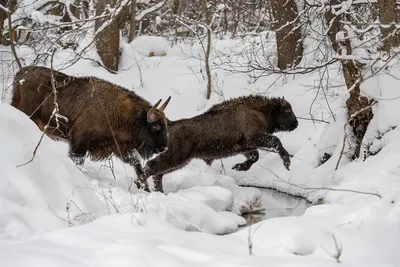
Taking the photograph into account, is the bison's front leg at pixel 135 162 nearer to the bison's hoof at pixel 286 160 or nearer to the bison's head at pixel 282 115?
the bison's hoof at pixel 286 160

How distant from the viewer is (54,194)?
5.88 m

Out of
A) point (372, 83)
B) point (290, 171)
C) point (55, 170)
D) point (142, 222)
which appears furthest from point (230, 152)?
point (142, 222)

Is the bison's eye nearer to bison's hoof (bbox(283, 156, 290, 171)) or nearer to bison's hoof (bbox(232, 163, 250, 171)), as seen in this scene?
bison's hoof (bbox(232, 163, 250, 171))

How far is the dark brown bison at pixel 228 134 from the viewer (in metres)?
9.91

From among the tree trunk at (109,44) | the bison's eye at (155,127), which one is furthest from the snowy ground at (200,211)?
the tree trunk at (109,44)

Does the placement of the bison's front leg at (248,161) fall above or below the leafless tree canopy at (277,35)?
below

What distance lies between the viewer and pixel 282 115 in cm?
1084

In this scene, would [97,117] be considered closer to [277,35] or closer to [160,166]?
[160,166]

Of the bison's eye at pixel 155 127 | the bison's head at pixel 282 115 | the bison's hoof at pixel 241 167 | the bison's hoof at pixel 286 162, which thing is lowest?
the bison's hoof at pixel 241 167

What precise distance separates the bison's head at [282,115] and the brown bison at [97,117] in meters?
2.28

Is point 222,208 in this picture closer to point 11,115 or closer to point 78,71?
point 11,115

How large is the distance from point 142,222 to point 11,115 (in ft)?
6.98

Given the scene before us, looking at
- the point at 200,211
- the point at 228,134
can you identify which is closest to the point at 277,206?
the point at 228,134

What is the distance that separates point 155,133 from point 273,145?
2.02 meters
